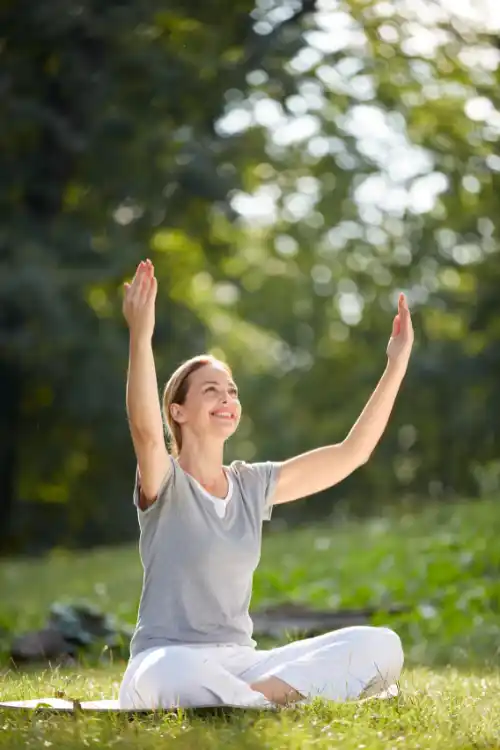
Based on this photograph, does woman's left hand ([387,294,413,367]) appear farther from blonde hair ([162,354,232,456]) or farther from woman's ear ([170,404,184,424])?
woman's ear ([170,404,184,424])

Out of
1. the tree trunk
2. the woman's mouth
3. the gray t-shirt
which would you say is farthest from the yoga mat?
the tree trunk

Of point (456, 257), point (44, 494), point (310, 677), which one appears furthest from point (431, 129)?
point (310, 677)

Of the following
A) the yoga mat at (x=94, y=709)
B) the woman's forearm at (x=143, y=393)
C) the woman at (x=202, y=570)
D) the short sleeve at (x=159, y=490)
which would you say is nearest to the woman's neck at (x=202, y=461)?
the woman at (x=202, y=570)

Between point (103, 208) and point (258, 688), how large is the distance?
11.6 m

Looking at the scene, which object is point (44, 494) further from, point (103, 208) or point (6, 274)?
point (6, 274)

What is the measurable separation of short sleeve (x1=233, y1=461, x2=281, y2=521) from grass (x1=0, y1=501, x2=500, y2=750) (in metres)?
0.79

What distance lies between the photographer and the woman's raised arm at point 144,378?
388 cm

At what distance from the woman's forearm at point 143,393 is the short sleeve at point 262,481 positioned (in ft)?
1.93

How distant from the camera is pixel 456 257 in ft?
67.6

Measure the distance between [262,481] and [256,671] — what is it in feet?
2.23

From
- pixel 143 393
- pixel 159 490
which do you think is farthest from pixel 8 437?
pixel 143 393

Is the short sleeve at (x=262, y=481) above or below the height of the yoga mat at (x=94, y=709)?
above

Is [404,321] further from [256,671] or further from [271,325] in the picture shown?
[271,325]

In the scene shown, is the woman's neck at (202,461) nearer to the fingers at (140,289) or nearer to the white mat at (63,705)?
the fingers at (140,289)
